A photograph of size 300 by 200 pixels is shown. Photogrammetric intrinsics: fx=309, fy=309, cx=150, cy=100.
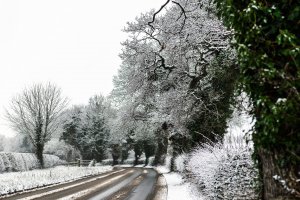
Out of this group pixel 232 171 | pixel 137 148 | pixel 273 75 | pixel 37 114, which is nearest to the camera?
pixel 273 75

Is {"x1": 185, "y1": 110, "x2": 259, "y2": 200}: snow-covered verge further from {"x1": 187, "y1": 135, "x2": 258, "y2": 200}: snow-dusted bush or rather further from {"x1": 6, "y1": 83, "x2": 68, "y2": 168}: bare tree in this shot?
{"x1": 6, "y1": 83, "x2": 68, "y2": 168}: bare tree

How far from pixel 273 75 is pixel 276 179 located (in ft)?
5.18

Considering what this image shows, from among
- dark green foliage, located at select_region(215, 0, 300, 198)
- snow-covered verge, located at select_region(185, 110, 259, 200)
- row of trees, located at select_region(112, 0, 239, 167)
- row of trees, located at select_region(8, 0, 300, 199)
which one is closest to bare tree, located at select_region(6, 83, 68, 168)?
row of trees, located at select_region(8, 0, 300, 199)

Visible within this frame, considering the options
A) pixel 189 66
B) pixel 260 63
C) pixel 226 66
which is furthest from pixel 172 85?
pixel 260 63

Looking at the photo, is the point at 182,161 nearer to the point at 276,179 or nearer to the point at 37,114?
the point at 276,179

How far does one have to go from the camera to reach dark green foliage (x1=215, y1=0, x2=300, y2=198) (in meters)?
4.36

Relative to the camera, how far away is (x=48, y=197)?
1317cm

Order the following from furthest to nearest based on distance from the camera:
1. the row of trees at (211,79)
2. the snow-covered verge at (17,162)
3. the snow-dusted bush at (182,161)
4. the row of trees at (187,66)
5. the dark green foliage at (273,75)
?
the snow-covered verge at (17,162), the snow-dusted bush at (182,161), the row of trees at (187,66), the row of trees at (211,79), the dark green foliage at (273,75)

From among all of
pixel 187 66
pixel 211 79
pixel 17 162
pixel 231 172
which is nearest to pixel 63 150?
pixel 17 162

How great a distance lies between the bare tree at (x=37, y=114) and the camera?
112 ft

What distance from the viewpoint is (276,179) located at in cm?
466

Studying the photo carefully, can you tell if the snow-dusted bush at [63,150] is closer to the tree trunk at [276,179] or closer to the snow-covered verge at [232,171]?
the snow-covered verge at [232,171]

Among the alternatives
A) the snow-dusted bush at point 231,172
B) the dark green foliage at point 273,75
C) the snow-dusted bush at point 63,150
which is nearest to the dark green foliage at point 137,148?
the snow-dusted bush at point 63,150

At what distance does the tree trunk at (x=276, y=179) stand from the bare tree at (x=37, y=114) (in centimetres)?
3216
